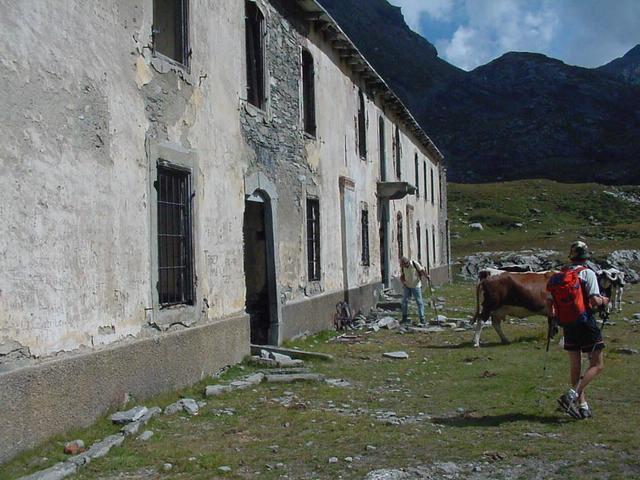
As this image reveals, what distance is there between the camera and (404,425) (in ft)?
22.8

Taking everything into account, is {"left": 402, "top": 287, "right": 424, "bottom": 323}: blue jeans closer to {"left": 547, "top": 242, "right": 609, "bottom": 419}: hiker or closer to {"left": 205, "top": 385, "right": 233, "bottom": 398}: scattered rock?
{"left": 205, "top": 385, "right": 233, "bottom": 398}: scattered rock

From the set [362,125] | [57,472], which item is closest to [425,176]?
[362,125]

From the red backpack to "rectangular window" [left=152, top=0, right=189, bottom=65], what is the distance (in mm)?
5413

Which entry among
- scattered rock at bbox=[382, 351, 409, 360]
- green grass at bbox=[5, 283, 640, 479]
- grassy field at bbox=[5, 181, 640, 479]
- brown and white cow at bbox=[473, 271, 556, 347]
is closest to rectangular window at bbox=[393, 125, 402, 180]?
brown and white cow at bbox=[473, 271, 556, 347]

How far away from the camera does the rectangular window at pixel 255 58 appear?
12016 mm

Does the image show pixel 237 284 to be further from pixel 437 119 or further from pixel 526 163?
pixel 437 119

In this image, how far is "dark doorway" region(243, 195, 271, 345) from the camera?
482 inches

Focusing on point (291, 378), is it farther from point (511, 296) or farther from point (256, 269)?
point (511, 296)

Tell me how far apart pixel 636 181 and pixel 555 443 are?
81.9 m

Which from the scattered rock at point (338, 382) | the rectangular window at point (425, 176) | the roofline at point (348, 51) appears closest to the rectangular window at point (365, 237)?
the roofline at point (348, 51)

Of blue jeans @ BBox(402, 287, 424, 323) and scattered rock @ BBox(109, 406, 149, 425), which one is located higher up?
blue jeans @ BBox(402, 287, 424, 323)

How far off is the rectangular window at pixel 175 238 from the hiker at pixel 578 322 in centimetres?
451

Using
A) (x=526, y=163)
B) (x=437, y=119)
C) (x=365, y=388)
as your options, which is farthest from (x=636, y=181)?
(x=365, y=388)

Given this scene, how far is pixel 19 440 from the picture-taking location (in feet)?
18.6
